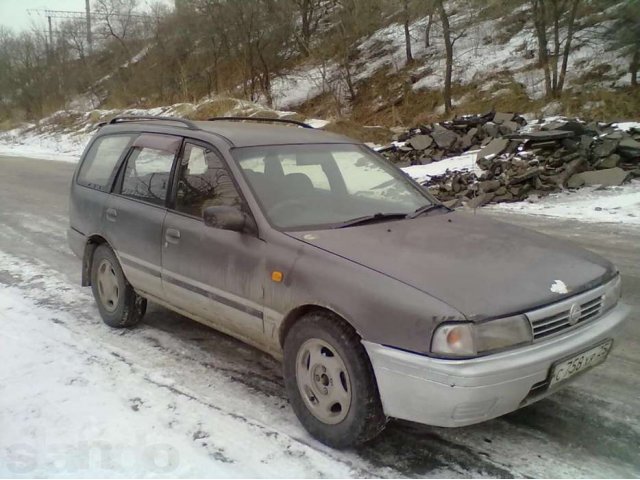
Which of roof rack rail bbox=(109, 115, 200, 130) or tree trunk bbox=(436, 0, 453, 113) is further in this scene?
tree trunk bbox=(436, 0, 453, 113)

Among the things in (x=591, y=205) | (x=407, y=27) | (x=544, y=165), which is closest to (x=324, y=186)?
(x=591, y=205)

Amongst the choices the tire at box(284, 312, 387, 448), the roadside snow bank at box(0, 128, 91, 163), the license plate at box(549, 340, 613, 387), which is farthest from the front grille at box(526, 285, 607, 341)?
the roadside snow bank at box(0, 128, 91, 163)

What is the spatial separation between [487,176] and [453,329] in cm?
954

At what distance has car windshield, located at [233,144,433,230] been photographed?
3.67 m

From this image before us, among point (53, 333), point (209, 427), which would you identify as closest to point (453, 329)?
point (209, 427)

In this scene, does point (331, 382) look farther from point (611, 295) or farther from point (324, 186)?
point (611, 295)

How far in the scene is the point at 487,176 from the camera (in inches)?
459

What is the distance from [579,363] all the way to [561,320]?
11.0 inches

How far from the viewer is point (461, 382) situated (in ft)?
8.59

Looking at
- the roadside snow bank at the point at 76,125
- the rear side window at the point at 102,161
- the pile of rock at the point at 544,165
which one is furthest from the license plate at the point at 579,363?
the roadside snow bank at the point at 76,125

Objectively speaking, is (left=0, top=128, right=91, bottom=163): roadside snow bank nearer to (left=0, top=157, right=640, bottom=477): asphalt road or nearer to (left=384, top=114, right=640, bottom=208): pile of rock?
(left=384, top=114, right=640, bottom=208): pile of rock

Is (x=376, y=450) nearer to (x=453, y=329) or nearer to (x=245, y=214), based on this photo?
(x=453, y=329)

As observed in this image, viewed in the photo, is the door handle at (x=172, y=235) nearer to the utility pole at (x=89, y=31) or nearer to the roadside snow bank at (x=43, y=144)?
the roadside snow bank at (x=43, y=144)

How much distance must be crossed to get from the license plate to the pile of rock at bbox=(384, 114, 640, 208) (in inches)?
288
